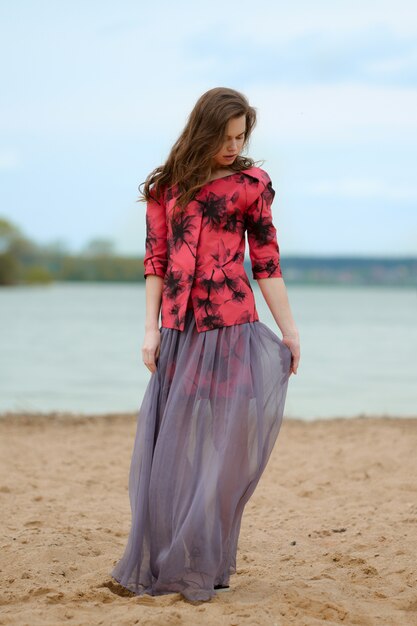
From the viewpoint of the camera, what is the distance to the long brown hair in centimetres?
324

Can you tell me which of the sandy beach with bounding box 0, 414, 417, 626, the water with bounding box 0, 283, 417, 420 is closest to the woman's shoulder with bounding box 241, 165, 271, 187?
the sandy beach with bounding box 0, 414, 417, 626

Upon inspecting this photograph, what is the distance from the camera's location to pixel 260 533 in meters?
4.70

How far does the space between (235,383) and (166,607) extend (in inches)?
30.9

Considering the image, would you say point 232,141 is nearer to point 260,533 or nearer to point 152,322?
point 152,322

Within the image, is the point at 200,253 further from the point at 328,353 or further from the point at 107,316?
the point at 107,316

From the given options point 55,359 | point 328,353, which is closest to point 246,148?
point 55,359

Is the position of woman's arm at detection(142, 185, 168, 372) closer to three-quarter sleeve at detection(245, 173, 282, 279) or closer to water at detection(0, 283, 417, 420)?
three-quarter sleeve at detection(245, 173, 282, 279)

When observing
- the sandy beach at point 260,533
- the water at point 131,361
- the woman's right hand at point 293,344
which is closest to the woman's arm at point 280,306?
the woman's right hand at point 293,344

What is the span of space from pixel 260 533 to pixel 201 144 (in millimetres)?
2217

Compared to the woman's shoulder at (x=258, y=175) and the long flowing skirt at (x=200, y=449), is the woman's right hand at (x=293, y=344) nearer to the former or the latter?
the long flowing skirt at (x=200, y=449)

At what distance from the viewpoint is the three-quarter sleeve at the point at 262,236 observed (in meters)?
3.35

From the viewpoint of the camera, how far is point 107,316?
2373 centimetres

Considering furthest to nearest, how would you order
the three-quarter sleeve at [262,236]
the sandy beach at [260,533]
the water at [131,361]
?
1. the water at [131,361]
2. the three-quarter sleeve at [262,236]
3. the sandy beach at [260,533]

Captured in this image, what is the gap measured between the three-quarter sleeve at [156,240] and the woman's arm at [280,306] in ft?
1.18
